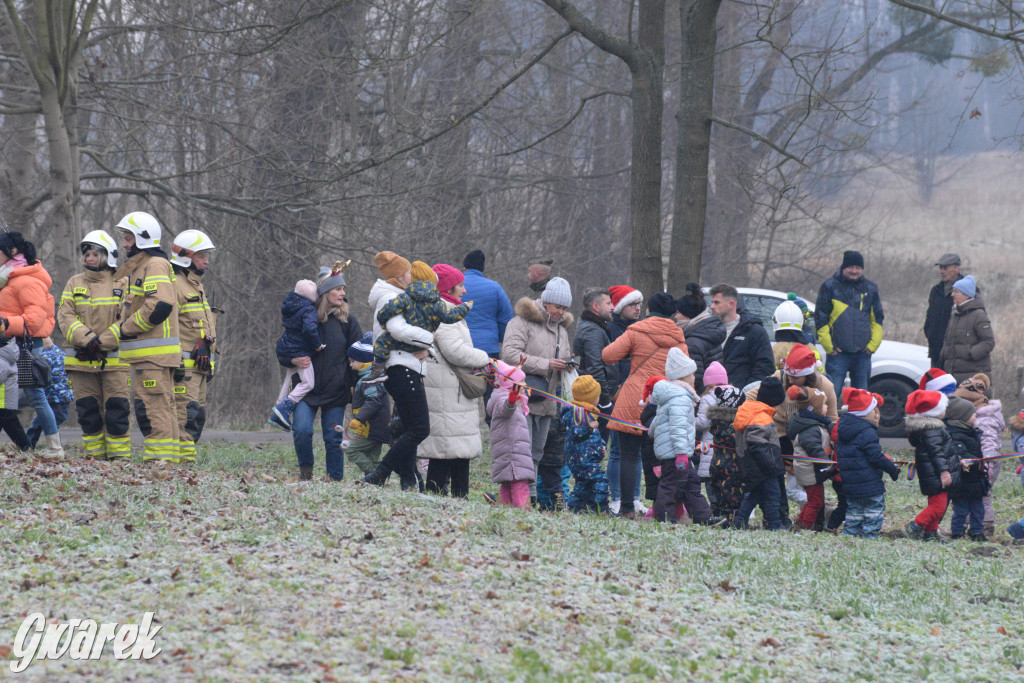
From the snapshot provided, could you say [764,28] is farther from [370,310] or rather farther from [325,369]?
[370,310]

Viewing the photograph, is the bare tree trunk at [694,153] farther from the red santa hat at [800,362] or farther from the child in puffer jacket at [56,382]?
the child in puffer jacket at [56,382]

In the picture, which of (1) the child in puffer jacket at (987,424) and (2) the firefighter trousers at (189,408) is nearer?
(1) the child in puffer jacket at (987,424)

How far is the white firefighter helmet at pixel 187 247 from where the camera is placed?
388 inches

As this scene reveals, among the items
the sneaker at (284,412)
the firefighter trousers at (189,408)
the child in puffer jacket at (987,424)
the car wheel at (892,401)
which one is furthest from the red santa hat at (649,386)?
the car wheel at (892,401)

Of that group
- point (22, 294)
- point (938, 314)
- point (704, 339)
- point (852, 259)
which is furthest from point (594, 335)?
point (938, 314)

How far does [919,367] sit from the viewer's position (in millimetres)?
15477

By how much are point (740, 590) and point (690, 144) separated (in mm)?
8947

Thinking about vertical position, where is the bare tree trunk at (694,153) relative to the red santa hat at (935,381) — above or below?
above

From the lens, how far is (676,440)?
845 centimetres

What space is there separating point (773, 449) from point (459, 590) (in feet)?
12.0

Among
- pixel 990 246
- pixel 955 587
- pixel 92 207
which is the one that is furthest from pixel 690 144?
pixel 990 246

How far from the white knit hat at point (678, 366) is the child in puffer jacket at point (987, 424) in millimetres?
2398

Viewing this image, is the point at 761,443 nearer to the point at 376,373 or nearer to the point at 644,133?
the point at 376,373

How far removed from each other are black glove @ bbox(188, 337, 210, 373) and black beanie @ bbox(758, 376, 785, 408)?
4.91 m
